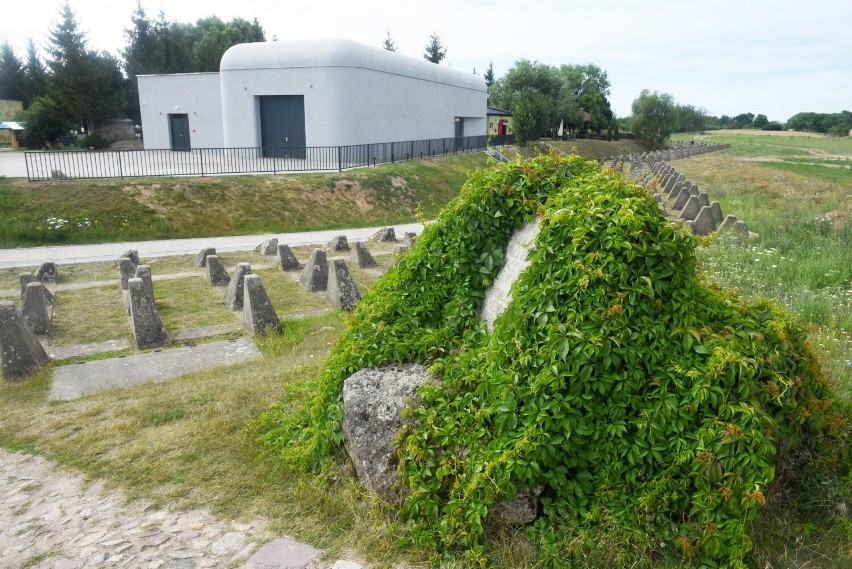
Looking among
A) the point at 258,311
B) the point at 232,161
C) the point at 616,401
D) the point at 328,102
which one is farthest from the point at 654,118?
the point at 616,401

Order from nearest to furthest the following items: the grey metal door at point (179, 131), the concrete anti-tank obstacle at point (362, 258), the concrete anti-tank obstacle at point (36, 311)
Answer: the concrete anti-tank obstacle at point (36, 311) < the concrete anti-tank obstacle at point (362, 258) < the grey metal door at point (179, 131)

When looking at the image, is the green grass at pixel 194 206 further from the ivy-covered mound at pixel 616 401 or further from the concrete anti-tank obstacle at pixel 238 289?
the ivy-covered mound at pixel 616 401

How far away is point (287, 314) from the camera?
1038 cm

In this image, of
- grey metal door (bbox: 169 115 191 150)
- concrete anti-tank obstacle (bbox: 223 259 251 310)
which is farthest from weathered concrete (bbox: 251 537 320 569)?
grey metal door (bbox: 169 115 191 150)

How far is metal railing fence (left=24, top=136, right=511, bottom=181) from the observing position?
23.9 meters

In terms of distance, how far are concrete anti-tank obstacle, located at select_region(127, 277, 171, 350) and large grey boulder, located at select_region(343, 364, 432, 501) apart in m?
5.23

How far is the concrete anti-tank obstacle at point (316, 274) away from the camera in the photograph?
12.0 meters

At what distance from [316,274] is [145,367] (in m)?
4.56

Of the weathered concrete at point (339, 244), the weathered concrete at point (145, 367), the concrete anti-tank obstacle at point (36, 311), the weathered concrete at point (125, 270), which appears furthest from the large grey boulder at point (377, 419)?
the weathered concrete at point (339, 244)

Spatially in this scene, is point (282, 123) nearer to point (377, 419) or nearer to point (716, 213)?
point (716, 213)

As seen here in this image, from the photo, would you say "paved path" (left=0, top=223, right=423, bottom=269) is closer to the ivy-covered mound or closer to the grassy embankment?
the grassy embankment

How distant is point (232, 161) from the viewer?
27.5 metres

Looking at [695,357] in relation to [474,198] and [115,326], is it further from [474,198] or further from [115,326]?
[115,326]

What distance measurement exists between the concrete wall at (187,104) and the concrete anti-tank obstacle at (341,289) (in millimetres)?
26261
